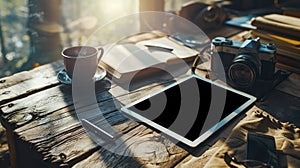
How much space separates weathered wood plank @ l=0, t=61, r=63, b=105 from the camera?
1005 millimetres

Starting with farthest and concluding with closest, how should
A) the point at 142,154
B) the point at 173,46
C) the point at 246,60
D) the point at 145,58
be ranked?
the point at 173,46 → the point at 145,58 → the point at 246,60 → the point at 142,154

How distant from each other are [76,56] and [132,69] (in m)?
0.19

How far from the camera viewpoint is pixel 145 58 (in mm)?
1184

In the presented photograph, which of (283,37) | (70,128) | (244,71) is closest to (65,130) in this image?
(70,128)

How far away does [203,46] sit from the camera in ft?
4.51

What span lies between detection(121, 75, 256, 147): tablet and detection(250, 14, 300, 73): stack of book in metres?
0.30

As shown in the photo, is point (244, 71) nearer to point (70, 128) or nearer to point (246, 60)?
point (246, 60)

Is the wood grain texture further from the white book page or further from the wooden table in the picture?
the white book page

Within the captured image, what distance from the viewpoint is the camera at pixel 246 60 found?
1004 mm

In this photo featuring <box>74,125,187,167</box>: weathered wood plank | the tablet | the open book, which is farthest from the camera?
→ the open book

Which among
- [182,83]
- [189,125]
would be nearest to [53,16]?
[182,83]

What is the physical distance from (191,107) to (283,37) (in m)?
0.49

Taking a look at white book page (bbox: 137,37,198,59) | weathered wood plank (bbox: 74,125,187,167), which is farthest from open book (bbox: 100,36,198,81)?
→ weathered wood plank (bbox: 74,125,187,167)

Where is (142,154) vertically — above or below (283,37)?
below
